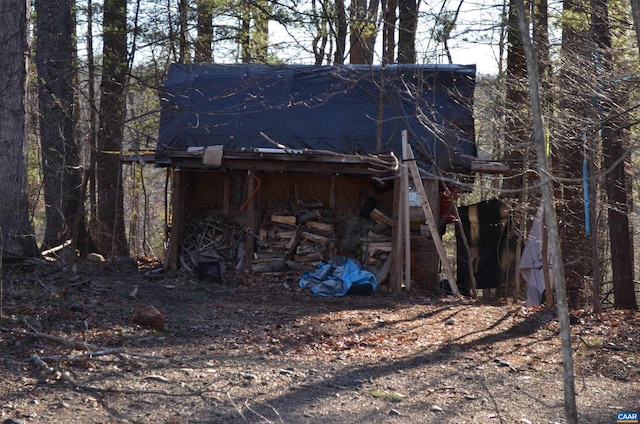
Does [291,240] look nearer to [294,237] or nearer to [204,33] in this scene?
[294,237]

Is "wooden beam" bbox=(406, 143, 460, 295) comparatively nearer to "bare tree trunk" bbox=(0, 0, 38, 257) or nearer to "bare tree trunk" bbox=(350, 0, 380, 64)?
"bare tree trunk" bbox=(350, 0, 380, 64)

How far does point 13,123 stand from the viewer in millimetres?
10172

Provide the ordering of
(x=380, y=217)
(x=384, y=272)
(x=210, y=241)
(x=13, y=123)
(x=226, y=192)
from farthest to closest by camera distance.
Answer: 1. (x=226, y=192)
2. (x=210, y=241)
3. (x=380, y=217)
4. (x=384, y=272)
5. (x=13, y=123)

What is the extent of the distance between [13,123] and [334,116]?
249 inches

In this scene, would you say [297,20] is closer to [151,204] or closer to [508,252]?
[508,252]

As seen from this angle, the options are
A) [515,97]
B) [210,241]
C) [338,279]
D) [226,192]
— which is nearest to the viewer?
[515,97]

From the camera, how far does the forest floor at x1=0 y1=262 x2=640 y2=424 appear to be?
6027mm

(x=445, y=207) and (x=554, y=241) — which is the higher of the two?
(x=445, y=207)

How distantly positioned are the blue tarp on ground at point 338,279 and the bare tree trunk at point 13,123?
522cm

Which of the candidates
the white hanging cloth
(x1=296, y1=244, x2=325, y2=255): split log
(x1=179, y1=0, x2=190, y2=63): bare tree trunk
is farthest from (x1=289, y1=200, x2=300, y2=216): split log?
the white hanging cloth

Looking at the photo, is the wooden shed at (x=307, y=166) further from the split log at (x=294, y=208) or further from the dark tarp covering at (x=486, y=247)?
the dark tarp covering at (x=486, y=247)

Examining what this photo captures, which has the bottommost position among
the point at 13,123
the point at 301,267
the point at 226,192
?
the point at 301,267

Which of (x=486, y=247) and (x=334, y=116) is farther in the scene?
(x=486, y=247)

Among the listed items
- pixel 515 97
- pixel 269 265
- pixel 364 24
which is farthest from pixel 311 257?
pixel 515 97
